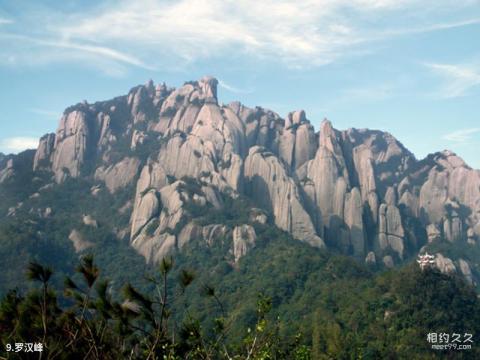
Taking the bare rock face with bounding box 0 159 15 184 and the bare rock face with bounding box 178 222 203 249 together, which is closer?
the bare rock face with bounding box 178 222 203 249

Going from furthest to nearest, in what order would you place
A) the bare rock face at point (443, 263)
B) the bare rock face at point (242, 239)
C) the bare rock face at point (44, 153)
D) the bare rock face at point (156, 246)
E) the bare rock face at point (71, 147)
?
the bare rock face at point (44, 153) → the bare rock face at point (71, 147) → the bare rock face at point (156, 246) → the bare rock face at point (443, 263) → the bare rock face at point (242, 239)

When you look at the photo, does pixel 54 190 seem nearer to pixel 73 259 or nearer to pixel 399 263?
pixel 73 259

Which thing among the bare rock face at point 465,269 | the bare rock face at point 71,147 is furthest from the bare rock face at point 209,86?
A: the bare rock face at point 465,269

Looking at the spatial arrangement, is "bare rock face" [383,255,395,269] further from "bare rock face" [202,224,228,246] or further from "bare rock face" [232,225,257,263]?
"bare rock face" [202,224,228,246]

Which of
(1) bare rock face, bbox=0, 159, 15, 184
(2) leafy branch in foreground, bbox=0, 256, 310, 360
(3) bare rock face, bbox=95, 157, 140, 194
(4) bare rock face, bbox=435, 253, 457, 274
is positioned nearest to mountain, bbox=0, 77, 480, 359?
(3) bare rock face, bbox=95, 157, 140, 194

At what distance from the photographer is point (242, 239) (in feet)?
380

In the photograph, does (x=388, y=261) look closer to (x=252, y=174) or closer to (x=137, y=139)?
(x=252, y=174)

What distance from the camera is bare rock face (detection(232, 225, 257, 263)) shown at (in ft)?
374

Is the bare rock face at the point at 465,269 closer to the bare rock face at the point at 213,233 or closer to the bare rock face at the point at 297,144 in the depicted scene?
the bare rock face at the point at 297,144

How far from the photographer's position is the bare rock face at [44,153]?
538 ft

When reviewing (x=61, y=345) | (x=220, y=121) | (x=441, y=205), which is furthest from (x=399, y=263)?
(x=61, y=345)

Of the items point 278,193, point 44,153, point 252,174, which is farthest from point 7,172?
point 278,193

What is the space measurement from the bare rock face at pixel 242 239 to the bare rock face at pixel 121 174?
46776mm

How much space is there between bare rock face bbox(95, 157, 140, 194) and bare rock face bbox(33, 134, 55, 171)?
779 inches
